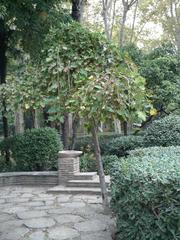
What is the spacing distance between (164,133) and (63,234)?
394 cm

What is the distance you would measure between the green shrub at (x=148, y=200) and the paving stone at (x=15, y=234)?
1238 millimetres

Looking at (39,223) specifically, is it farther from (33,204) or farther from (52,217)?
(33,204)

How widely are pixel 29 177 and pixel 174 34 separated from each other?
18479 millimetres

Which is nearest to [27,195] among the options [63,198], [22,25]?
[63,198]

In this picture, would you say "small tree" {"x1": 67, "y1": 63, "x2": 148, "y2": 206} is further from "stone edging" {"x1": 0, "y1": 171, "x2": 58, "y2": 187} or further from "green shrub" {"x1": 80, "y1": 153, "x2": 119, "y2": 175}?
"green shrub" {"x1": 80, "y1": 153, "x2": 119, "y2": 175}

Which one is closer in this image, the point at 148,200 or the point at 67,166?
the point at 148,200

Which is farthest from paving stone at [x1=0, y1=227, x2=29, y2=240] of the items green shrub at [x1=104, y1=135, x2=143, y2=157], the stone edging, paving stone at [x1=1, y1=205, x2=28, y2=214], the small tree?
green shrub at [x1=104, y1=135, x2=143, y2=157]

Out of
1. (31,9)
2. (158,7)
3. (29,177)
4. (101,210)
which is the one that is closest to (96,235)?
(101,210)

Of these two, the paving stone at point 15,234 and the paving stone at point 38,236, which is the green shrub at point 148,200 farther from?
the paving stone at point 15,234

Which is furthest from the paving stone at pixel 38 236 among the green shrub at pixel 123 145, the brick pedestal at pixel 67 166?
the green shrub at pixel 123 145

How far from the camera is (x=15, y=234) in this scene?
4758 millimetres

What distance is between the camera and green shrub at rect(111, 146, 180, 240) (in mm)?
3645

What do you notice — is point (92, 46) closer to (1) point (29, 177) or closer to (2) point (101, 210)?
(2) point (101, 210)

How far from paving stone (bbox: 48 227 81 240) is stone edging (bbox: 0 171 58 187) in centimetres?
308
